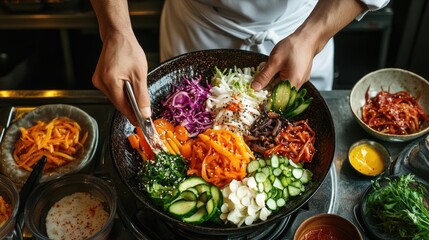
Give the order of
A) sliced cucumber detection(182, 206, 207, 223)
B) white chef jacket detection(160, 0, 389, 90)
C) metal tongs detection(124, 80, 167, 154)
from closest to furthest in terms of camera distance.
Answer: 1. sliced cucumber detection(182, 206, 207, 223)
2. metal tongs detection(124, 80, 167, 154)
3. white chef jacket detection(160, 0, 389, 90)

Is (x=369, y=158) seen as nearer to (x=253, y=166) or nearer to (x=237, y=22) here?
(x=253, y=166)

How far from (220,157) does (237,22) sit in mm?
1019

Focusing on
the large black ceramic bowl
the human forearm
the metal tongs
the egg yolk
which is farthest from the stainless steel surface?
the human forearm

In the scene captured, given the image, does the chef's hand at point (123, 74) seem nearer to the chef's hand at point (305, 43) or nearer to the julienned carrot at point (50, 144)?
the julienned carrot at point (50, 144)

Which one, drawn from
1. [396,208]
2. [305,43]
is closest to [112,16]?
[305,43]

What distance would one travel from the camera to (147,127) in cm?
220

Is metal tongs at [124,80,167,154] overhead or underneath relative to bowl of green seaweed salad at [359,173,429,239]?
overhead

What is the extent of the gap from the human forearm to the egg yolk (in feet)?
4.26

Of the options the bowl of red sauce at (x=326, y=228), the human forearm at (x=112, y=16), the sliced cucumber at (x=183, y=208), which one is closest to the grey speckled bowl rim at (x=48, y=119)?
the human forearm at (x=112, y=16)

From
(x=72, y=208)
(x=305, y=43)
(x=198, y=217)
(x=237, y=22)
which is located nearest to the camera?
(x=198, y=217)

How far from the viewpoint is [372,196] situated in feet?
7.37

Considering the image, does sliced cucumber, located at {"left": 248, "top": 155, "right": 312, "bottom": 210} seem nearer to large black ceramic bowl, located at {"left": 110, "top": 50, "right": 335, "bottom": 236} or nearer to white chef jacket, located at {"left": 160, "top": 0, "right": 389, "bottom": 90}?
large black ceramic bowl, located at {"left": 110, "top": 50, "right": 335, "bottom": 236}

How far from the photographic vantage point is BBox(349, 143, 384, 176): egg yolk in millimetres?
2439

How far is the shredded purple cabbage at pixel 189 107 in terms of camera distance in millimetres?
2504
